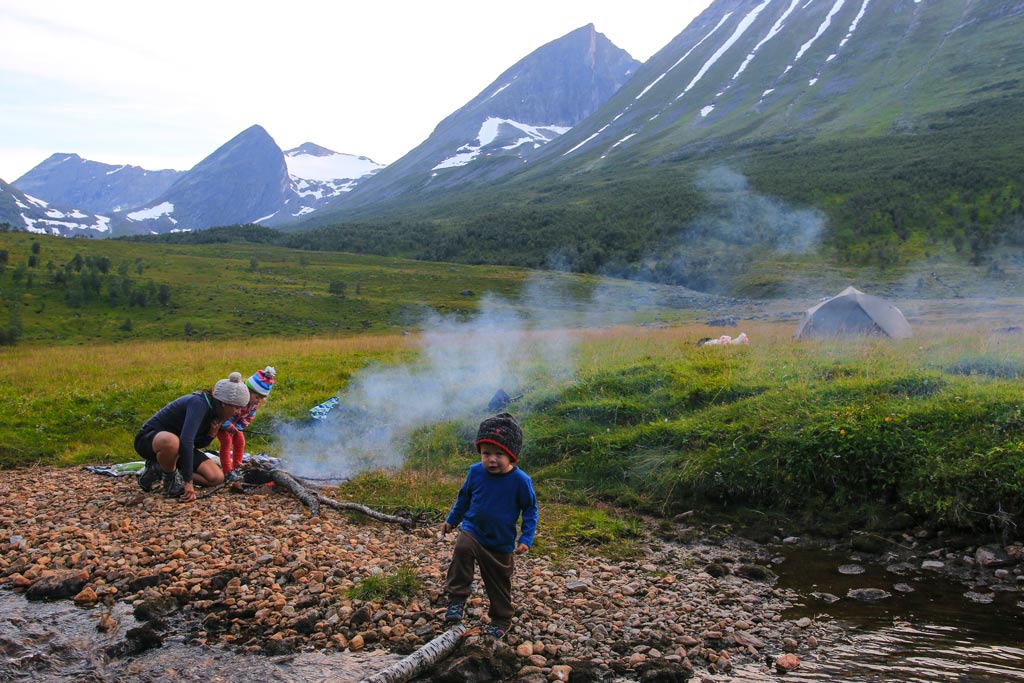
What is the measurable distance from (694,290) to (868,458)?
148 feet

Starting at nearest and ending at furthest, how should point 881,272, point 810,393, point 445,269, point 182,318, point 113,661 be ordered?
point 113,661 → point 810,393 → point 182,318 → point 881,272 → point 445,269

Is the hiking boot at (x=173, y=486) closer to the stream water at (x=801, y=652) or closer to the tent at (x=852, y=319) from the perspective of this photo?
the stream water at (x=801, y=652)

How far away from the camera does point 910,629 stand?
6.02 meters

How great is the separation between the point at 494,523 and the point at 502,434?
2.53ft

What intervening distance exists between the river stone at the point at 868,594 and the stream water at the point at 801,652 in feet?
0.25

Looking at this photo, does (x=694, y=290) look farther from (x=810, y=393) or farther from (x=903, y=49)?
(x=903, y=49)

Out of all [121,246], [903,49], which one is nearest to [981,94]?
[903,49]

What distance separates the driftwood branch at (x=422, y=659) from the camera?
15.9 feet

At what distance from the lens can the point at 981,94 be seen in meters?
91.4

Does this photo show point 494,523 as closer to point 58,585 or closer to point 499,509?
point 499,509

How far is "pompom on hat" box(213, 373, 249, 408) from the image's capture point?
8557 millimetres

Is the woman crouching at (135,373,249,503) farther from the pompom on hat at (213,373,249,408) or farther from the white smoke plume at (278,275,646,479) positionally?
the white smoke plume at (278,275,646,479)

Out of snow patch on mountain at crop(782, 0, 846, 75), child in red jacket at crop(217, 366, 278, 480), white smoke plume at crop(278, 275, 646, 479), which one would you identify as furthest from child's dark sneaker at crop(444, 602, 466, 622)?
snow patch on mountain at crop(782, 0, 846, 75)

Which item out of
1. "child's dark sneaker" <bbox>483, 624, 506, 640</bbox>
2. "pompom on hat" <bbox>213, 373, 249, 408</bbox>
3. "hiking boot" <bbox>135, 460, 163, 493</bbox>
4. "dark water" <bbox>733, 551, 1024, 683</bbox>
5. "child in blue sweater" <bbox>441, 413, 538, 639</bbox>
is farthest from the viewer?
"hiking boot" <bbox>135, 460, 163, 493</bbox>
